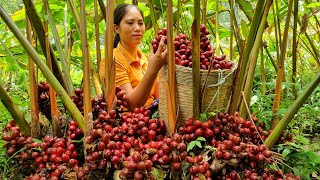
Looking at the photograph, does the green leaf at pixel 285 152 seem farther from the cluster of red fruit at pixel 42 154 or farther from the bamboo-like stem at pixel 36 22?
the bamboo-like stem at pixel 36 22

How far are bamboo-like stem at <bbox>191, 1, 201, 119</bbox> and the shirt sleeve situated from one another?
0.81m

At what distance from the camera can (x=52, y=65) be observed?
1387 millimetres

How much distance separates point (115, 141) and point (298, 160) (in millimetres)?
646

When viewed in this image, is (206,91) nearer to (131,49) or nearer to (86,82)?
(86,82)

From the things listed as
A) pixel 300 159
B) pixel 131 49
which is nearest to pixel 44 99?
pixel 131 49

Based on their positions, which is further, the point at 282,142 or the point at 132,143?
the point at 282,142

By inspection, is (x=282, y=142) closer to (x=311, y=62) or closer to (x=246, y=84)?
(x=246, y=84)

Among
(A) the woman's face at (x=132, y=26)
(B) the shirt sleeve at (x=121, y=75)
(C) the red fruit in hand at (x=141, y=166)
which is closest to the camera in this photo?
(C) the red fruit in hand at (x=141, y=166)

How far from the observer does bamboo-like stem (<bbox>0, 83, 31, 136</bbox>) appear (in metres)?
1.27

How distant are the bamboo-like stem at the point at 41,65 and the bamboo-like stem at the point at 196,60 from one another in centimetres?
40

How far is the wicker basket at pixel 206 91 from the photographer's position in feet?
3.99

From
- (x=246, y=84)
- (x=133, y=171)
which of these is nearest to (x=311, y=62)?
(x=246, y=84)

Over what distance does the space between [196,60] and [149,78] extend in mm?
407

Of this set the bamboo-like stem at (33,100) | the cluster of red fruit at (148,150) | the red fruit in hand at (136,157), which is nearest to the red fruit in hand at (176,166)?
the cluster of red fruit at (148,150)
